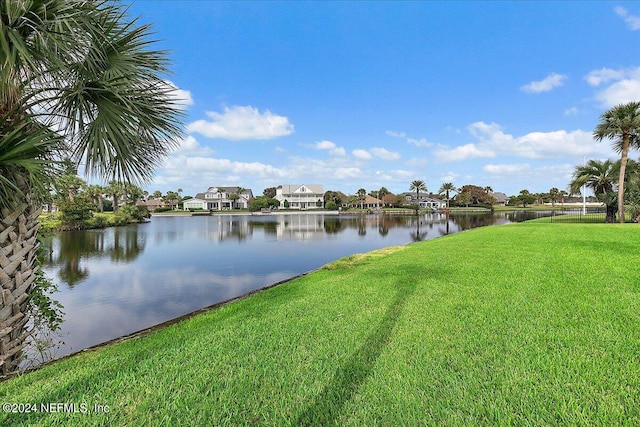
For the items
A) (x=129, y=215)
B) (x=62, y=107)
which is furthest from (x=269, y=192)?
(x=62, y=107)

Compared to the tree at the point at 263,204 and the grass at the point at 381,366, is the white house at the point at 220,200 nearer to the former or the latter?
the tree at the point at 263,204

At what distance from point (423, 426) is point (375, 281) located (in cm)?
491

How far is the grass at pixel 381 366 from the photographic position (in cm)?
248

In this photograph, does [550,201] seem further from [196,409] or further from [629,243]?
[196,409]

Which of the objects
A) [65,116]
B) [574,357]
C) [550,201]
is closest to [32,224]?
[65,116]

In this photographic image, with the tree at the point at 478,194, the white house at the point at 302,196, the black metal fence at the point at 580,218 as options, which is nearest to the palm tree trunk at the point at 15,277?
the black metal fence at the point at 580,218

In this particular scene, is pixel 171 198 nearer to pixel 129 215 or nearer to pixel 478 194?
pixel 129 215

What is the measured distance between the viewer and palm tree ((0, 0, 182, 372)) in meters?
3.15

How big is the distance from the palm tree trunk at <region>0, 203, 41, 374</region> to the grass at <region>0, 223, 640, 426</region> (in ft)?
1.85

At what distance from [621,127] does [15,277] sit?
32136 mm

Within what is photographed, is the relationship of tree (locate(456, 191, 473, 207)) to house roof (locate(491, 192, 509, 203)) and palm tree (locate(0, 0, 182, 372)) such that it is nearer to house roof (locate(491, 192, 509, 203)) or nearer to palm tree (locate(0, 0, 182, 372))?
house roof (locate(491, 192, 509, 203))

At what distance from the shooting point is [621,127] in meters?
22.2

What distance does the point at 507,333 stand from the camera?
380 centimetres

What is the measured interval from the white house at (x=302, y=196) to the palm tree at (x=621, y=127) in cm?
6727
